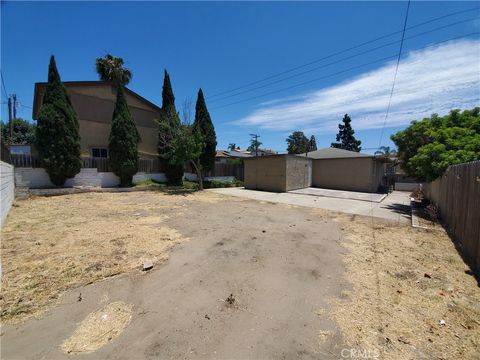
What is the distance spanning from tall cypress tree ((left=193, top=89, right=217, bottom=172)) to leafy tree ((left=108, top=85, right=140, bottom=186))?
18.7 ft

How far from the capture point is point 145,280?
359 cm

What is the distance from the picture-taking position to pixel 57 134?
44.8ft

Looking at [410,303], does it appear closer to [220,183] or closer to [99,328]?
[99,328]

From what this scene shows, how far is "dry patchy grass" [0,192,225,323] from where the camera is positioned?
3174 mm

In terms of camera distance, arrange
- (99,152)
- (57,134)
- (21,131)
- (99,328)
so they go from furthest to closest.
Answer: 1. (21,131)
2. (99,152)
3. (57,134)
4. (99,328)

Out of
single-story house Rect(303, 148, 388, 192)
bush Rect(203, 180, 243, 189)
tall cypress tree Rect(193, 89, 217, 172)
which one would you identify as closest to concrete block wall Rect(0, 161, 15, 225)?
bush Rect(203, 180, 243, 189)

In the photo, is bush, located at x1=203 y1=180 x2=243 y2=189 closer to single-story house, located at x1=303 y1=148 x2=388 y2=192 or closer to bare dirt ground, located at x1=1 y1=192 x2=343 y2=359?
single-story house, located at x1=303 y1=148 x2=388 y2=192

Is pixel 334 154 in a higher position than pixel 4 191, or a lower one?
higher

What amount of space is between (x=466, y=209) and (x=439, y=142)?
5429 mm

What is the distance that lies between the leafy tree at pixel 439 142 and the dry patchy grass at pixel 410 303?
4.00m

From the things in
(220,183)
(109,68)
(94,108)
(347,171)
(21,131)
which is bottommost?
(220,183)

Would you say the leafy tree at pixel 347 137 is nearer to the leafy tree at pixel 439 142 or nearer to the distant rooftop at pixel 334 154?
the distant rooftop at pixel 334 154

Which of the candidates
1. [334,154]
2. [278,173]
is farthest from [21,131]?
[334,154]

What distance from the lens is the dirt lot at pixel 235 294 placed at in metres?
2.31
